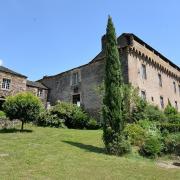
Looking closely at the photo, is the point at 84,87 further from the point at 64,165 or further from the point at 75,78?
the point at 64,165

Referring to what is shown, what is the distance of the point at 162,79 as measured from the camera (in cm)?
2869

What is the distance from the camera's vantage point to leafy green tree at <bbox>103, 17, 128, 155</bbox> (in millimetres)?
11773

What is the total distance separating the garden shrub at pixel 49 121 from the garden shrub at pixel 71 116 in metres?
0.81

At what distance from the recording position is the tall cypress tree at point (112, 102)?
1181cm

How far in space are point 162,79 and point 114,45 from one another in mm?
16932

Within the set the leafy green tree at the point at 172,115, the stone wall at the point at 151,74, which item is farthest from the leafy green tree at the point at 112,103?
the leafy green tree at the point at 172,115

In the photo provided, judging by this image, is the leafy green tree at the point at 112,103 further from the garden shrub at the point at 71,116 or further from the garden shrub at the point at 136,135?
the garden shrub at the point at 71,116

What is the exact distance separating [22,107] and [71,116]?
7373 millimetres

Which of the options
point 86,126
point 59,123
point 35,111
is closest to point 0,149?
point 35,111

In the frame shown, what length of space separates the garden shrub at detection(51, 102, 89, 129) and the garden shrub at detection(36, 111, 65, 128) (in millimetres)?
814

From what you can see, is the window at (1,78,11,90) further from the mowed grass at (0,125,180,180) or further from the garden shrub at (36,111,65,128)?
the mowed grass at (0,125,180,180)

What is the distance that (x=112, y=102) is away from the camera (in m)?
12.4

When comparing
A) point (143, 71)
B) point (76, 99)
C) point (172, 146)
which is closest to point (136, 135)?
point (172, 146)

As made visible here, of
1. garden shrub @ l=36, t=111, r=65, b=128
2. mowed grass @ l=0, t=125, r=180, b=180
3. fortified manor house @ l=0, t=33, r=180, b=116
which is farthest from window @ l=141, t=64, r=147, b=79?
mowed grass @ l=0, t=125, r=180, b=180
